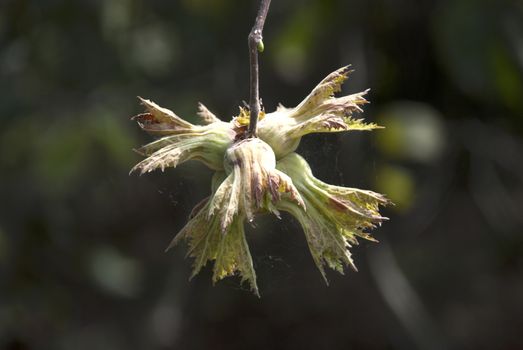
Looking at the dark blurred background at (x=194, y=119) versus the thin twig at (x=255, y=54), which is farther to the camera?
the dark blurred background at (x=194, y=119)

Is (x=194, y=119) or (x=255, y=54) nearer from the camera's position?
(x=255, y=54)

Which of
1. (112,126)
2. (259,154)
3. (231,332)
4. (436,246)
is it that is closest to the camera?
(259,154)

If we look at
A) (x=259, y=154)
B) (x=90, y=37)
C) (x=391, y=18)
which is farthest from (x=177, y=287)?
(x=259, y=154)

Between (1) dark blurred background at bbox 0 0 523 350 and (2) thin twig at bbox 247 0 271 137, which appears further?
(1) dark blurred background at bbox 0 0 523 350

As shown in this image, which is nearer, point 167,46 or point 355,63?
point 355,63

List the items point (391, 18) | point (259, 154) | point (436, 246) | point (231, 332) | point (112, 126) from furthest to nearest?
point (231, 332) < point (436, 246) < point (391, 18) < point (112, 126) < point (259, 154)

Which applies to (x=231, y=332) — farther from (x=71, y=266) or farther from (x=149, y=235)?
(x=71, y=266)

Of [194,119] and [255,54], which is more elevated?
[194,119]

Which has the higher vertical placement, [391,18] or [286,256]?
[391,18]
